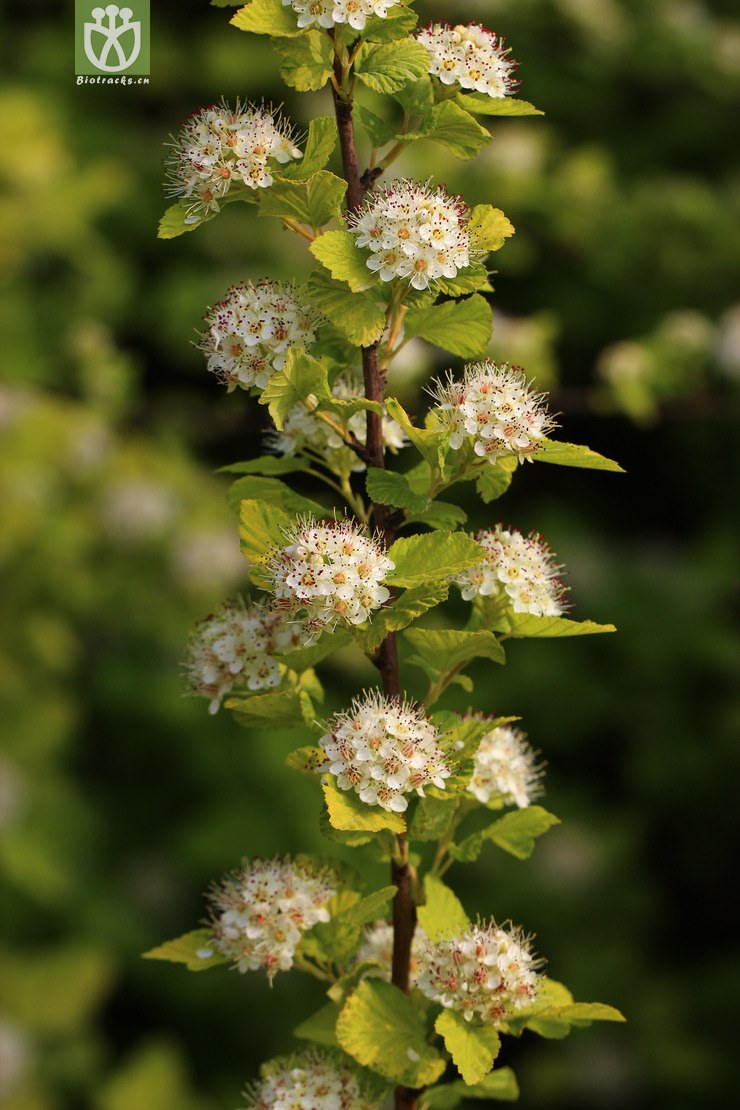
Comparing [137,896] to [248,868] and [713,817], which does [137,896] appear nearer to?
[713,817]

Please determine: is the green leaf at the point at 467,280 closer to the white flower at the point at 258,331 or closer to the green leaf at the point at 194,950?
Answer: the white flower at the point at 258,331

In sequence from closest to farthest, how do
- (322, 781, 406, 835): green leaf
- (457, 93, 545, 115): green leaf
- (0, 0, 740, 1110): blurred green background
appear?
(322, 781, 406, 835): green leaf → (457, 93, 545, 115): green leaf → (0, 0, 740, 1110): blurred green background

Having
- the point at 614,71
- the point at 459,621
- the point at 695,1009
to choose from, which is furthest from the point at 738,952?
the point at 614,71

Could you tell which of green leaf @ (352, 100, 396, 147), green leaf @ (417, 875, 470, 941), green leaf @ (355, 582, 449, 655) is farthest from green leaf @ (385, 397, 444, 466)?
green leaf @ (417, 875, 470, 941)

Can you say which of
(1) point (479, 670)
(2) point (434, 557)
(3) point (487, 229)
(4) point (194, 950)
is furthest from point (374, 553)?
(1) point (479, 670)

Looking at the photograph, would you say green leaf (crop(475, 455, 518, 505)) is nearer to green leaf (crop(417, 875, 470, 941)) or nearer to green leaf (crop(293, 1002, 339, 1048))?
green leaf (crop(417, 875, 470, 941))

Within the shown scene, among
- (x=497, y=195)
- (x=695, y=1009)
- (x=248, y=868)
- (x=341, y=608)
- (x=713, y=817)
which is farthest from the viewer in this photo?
(x=713, y=817)
